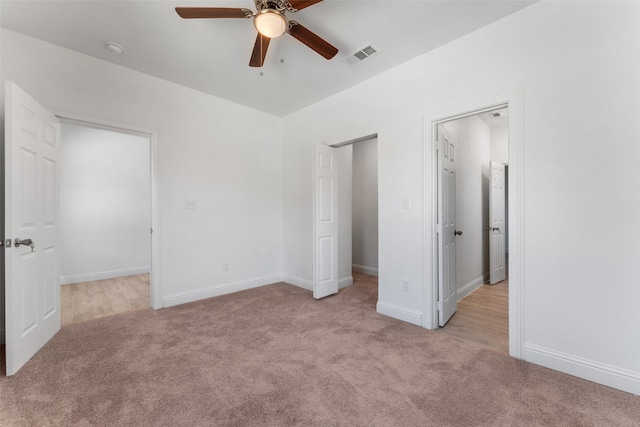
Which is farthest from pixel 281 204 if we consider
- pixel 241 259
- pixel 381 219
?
pixel 381 219

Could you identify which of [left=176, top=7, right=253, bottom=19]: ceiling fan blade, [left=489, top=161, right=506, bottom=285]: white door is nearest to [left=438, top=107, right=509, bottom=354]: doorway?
[left=489, top=161, right=506, bottom=285]: white door

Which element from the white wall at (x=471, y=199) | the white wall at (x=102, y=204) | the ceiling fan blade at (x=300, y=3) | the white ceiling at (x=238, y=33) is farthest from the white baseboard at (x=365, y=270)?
the ceiling fan blade at (x=300, y=3)

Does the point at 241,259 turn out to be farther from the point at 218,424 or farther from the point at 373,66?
the point at 373,66

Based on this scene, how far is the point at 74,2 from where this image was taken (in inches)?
82.8

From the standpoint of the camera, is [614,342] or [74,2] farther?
[74,2]

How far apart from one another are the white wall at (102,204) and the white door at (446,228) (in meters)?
4.37

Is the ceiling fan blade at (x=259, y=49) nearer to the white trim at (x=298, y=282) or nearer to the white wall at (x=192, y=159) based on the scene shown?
the white wall at (x=192, y=159)

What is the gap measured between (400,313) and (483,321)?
873mm

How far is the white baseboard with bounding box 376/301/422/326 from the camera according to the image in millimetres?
2797

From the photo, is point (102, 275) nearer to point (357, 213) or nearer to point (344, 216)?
point (344, 216)

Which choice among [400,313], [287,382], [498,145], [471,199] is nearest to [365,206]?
[471,199]

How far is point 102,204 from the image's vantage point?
15.8 ft

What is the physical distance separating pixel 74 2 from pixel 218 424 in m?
3.13

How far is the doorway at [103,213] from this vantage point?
4.48 meters
